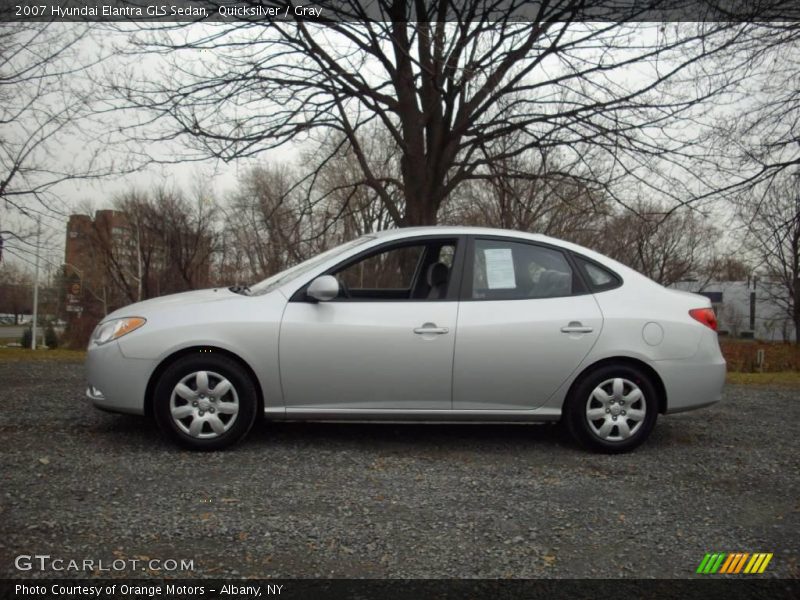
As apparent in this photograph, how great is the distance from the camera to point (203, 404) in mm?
4777

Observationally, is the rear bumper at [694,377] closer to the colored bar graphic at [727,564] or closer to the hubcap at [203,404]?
the colored bar graphic at [727,564]

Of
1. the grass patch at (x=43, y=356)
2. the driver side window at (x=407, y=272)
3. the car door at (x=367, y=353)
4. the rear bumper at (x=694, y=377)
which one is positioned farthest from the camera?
the grass patch at (x=43, y=356)

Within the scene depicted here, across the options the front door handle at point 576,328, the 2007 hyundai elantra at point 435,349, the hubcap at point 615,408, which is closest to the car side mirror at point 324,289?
the 2007 hyundai elantra at point 435,349

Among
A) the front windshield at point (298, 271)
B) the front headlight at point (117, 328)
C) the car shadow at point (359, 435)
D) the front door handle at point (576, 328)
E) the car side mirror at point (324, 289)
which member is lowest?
the car shadow at point (359, 435)

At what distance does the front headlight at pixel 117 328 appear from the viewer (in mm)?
4848

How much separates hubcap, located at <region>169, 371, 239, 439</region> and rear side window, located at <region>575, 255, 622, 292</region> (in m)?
2.73

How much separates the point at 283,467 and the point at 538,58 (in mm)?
9643

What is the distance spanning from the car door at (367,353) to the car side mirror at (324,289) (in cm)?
13

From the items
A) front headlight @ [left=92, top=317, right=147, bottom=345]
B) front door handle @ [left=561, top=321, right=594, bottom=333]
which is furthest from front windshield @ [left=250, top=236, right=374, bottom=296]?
front door handle @ [left=561, top=321, right=594, bottom=333]

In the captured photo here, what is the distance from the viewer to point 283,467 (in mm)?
4508

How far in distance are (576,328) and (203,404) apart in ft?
8.82

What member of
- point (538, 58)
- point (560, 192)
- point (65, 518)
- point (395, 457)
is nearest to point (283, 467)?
point (395, 457)

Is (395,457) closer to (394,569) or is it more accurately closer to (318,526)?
(318,526)

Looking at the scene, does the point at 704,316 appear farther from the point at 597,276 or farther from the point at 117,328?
the point at 117,328
